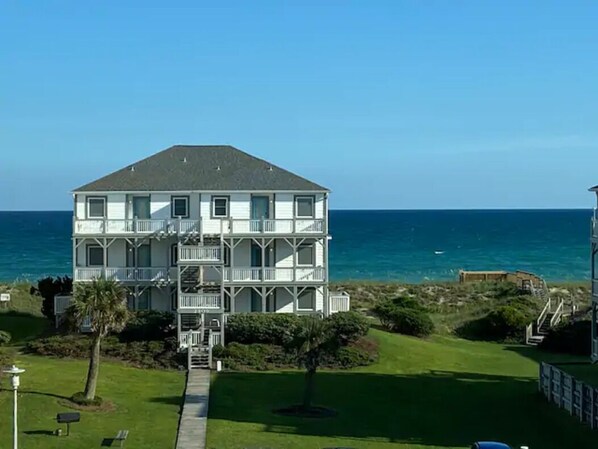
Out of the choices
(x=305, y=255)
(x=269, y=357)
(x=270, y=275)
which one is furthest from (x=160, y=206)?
(x=269, y=357)

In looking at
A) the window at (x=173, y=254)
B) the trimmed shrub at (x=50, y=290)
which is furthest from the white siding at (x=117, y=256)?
the trimmed shrub at (x=50, y=290)

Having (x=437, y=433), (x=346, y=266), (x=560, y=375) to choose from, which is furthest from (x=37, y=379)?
(x=346, y=266)

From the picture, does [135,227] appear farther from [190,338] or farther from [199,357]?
[199,357]

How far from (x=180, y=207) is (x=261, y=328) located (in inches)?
309

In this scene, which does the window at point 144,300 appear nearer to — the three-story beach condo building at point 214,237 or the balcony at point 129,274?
the three-story beach condo building at point 214,237

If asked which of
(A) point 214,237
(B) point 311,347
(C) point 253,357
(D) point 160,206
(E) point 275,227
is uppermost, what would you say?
(D) point 160,206

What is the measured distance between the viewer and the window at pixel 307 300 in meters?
46.4

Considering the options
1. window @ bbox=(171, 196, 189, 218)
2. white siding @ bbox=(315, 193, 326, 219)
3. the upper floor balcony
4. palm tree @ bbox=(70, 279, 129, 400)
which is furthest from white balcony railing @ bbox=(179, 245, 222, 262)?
palm tree @ bbox=(70, 279, 129, 400)

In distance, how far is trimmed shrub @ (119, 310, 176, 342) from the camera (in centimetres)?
4256

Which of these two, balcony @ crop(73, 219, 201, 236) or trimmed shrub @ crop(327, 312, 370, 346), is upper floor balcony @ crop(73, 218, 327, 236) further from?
trimmed shrub @ crop(327, 312, 370, 346)

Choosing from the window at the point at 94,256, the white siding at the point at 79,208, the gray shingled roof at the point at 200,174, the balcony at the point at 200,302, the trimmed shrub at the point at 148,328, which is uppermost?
the gray shingled roof at the point at 200,174

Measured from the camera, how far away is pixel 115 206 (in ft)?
151

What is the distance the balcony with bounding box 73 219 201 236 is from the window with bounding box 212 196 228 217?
1.14 meters

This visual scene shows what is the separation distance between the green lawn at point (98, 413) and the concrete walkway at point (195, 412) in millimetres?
304
